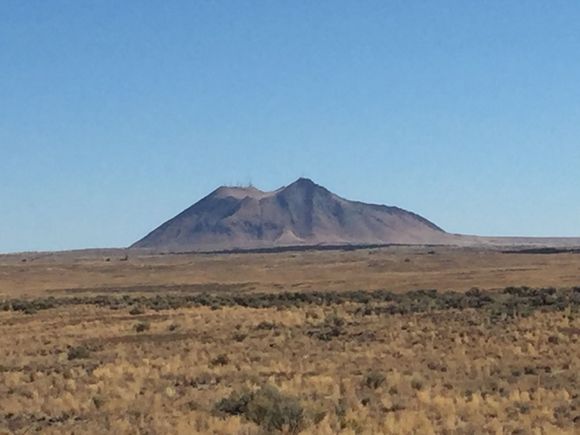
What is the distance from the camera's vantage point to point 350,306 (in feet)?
167

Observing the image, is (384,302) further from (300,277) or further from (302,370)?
(300,277)

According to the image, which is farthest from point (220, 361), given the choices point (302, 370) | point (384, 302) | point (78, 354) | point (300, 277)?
point (300, 277)

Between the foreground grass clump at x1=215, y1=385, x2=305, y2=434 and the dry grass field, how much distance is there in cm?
3

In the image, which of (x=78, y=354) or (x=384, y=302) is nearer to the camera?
(x=78, y=354)

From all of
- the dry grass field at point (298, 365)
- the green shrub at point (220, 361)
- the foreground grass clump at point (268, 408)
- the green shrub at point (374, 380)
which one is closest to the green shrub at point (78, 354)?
the dry grass field at point (298, 365)

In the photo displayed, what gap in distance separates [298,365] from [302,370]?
3.60 feet

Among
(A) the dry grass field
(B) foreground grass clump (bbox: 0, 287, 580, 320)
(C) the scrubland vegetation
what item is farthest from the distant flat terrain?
(C) the scrubland vegetation

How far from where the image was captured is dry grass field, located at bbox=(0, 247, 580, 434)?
1689 centimetres

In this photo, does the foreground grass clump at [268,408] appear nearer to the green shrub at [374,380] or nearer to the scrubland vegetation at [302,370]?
the scrubland vegetation at [302,370]

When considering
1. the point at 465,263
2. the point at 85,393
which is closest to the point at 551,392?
the point at 85,393

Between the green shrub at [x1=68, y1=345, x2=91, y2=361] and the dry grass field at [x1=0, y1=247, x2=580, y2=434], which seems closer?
the dry grass field at [x1=0, y1=247, x2=580, y2=434]

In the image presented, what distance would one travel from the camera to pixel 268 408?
55.0ft

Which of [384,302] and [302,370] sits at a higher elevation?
[384,302]

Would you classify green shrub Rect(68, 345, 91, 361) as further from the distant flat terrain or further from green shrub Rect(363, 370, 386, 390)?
the distant flat terrain
